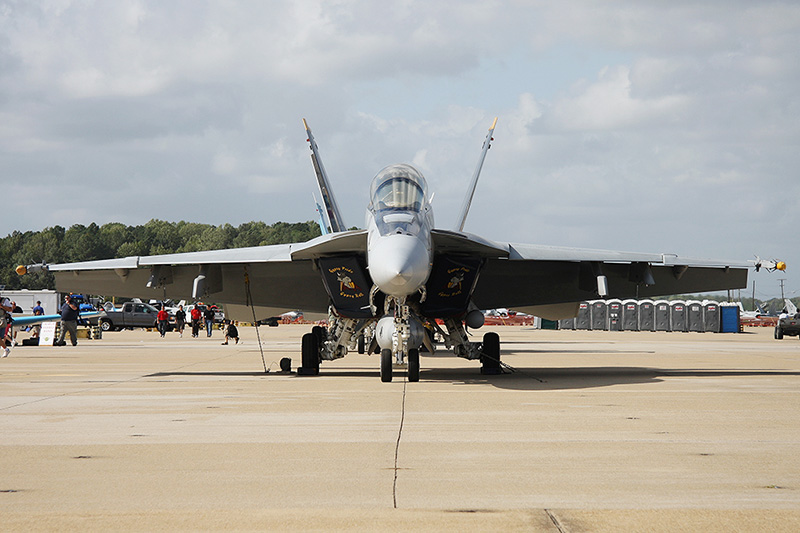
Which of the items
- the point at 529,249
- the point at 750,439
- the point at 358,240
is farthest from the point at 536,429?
the point at 529,249

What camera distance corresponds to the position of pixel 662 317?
199 feet

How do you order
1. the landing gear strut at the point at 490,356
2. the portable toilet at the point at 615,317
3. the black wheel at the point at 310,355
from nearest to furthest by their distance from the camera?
the black wheel at the point at 310,355 < the landing gear strut at the point at 490,356 < the portable toilet at the point at 615,317

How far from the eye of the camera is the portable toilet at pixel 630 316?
61.4m

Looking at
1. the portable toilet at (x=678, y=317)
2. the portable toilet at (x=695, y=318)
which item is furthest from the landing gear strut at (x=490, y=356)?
the portable toilet at (x=678, y=317)

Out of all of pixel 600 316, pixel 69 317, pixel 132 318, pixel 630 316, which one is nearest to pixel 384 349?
pixel 69 317

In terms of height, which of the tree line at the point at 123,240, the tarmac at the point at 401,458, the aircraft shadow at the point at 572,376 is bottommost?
the aircraft shadow at the point at 572,376

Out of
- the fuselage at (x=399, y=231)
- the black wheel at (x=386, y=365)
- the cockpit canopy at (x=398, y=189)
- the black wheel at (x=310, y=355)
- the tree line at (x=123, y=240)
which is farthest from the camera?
the tree line at (x=123, y=240)

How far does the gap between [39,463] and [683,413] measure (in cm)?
673

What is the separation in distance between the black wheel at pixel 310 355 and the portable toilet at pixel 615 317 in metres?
49.2

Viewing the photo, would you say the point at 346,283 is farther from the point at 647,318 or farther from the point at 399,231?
the point at 647,318

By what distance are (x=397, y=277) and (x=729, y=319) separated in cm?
5081

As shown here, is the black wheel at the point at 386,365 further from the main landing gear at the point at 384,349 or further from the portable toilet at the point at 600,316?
the portable toilet at the point at 600,316

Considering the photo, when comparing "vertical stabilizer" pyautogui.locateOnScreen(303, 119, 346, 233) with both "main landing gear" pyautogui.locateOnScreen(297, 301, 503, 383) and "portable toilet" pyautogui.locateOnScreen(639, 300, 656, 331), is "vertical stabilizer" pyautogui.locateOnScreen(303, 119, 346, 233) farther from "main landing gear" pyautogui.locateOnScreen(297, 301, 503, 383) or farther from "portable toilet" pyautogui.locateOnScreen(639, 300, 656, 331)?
"portable toilet" pyautogui.locateOnScreen(639, 300, 656, 331)

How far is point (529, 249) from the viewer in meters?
15.5
